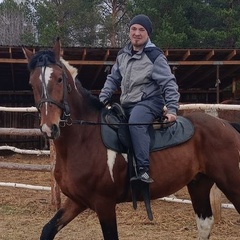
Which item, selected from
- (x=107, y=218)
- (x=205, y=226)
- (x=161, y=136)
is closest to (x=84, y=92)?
(x=161, y=136)

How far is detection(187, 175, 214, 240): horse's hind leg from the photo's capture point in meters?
5.07

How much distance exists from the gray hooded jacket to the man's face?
0.19 feet

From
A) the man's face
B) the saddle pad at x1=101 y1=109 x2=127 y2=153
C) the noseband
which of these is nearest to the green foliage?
the man's face

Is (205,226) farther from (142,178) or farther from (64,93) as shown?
(64,93)

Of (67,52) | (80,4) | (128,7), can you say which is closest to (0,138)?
(67,52)

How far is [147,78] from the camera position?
4473mm

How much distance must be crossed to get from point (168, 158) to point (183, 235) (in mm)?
1737

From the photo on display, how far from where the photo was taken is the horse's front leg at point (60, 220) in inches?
171

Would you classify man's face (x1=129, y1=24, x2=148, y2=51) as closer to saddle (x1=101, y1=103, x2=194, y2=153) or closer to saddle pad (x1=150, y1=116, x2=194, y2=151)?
saddle (x1=101, y1=103, x2=194, y2=153)

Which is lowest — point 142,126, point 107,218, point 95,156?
point 107,218

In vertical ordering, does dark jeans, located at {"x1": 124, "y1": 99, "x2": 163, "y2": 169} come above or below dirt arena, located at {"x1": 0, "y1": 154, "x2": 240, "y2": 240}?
above

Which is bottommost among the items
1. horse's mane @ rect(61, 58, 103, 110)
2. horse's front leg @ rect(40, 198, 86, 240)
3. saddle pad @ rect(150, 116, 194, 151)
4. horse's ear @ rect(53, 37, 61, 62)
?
horse's front leg @ rect(40, 198, 86, 240)

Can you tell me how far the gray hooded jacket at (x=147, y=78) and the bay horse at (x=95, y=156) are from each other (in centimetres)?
35

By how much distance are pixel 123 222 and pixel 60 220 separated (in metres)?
2.27
